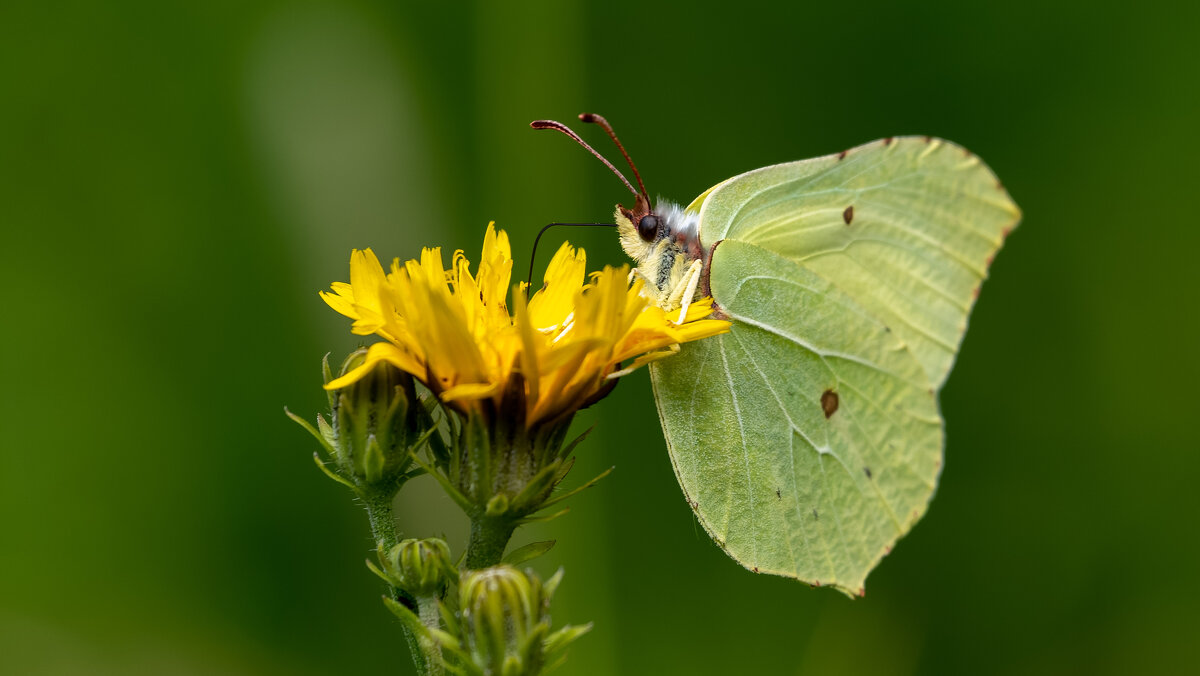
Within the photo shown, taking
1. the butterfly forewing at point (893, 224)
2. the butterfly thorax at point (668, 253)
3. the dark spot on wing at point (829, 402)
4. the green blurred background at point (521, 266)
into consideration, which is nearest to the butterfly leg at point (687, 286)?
the butterfly thorax at point (668, 253)

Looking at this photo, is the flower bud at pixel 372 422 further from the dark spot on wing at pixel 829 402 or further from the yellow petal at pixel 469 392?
the dark spot on wing at pixel 829 402

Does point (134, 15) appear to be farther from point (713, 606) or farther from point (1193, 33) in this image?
point (1193, 33)

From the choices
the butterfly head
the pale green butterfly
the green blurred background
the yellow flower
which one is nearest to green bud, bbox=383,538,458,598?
the yellow flower

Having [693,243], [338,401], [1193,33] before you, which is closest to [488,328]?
[338,401]

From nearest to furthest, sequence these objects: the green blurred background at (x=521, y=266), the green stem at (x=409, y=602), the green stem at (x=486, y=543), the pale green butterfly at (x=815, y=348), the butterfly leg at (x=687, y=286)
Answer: the green stem at (x=409, y=602) < the green stem at (x=486, y=543) < the pale green butterfly at (x=815, y=348) < the butterfly leg at (x=687, y=286) < the green blurred background at (x=521, y=266)

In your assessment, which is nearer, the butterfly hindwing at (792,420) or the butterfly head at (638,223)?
the butterfly hindwing at (792,420)

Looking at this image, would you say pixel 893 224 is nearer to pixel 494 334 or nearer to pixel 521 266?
pixel 494 334
